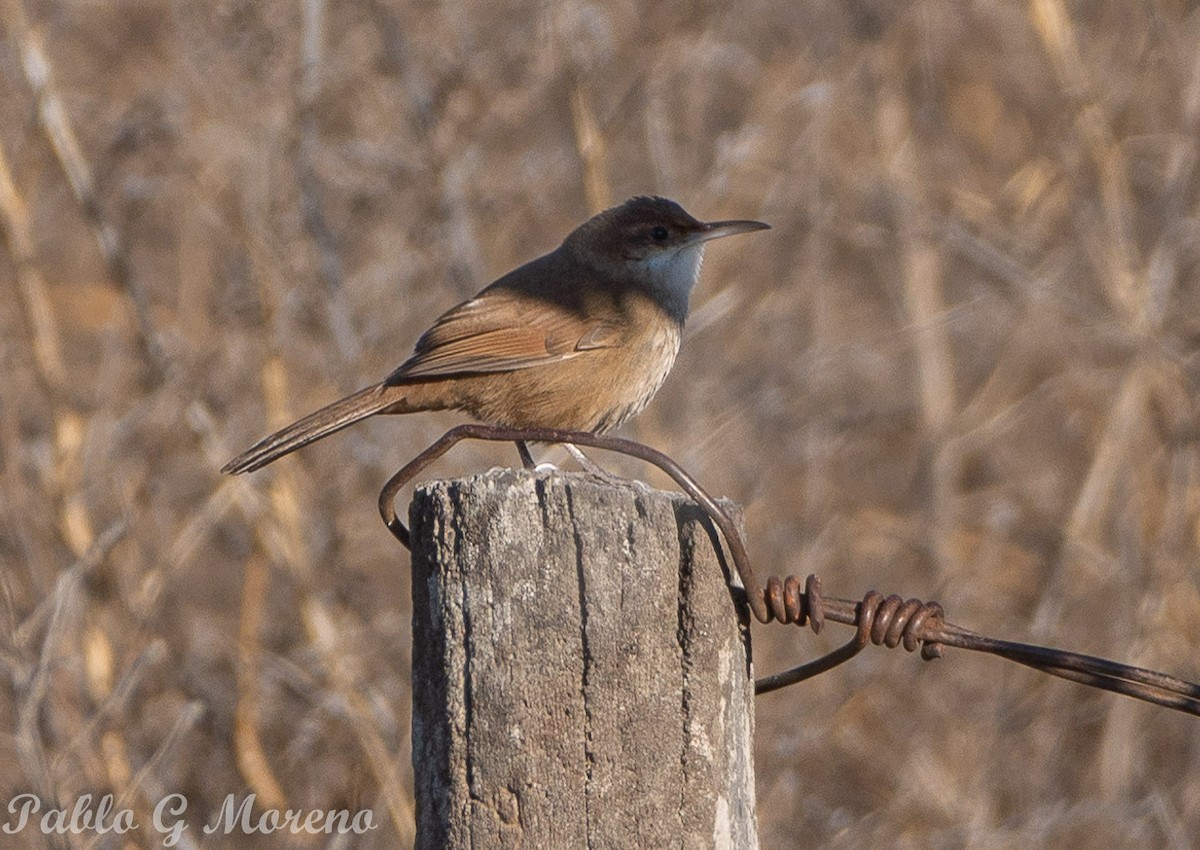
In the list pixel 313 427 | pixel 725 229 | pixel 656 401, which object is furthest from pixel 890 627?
pixel 656 401

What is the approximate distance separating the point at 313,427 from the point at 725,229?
158cm

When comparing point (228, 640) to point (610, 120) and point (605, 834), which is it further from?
point (605, 834)

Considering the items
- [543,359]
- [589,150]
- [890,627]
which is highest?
[589,150]

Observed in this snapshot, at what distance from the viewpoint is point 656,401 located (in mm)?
6594

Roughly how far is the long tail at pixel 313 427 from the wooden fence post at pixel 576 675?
1.96 metres

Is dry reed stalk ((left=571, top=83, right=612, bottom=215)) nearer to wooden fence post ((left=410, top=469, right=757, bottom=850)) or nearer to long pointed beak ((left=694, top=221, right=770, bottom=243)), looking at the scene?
long pointed beak ((left=694, top=221, right=770, bottom=243))

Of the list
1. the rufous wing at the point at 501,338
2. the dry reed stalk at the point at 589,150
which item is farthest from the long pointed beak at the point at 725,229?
the dry reed stalk at the point at 589,150

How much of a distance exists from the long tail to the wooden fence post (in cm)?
196

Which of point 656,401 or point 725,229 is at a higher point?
point 656,401

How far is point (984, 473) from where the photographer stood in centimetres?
818

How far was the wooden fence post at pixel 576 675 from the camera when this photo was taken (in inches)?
81.8

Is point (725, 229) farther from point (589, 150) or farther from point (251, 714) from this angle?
point (251, 714)

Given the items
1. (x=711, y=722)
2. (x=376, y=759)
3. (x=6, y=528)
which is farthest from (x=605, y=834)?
(x=6, y=528)

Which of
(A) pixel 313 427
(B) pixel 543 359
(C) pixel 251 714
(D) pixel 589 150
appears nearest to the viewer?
(A) pixel 313 427
